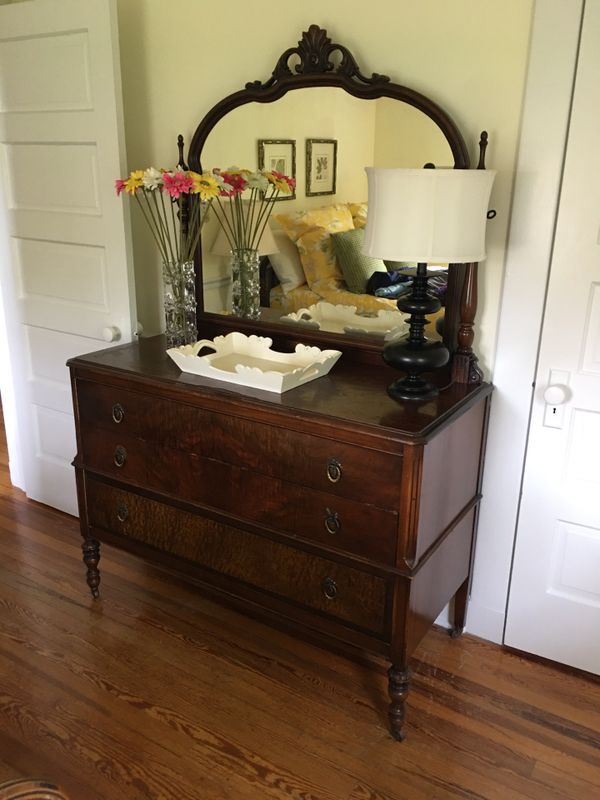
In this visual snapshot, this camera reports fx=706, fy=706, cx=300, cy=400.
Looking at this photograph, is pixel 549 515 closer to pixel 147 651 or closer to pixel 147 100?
pixel 147 651

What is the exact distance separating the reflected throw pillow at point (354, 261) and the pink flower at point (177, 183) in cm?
46

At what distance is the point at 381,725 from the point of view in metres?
2.00

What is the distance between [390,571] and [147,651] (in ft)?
3.09

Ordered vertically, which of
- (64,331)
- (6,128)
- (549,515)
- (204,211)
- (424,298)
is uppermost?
(6,128)

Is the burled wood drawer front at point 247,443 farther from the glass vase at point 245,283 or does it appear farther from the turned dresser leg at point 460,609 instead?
the turned dresser leg at point 460,609

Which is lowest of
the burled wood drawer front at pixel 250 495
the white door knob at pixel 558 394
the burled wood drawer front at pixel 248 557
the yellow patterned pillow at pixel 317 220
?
the burled wood drawer front at pixel 248 557

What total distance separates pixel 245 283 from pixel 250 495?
0.79m

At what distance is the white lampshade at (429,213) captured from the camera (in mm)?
1680

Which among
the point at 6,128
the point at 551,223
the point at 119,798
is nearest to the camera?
the point at 119,798

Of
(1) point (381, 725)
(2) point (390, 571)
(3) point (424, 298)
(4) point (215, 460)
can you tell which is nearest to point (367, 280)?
(3) point (424, 298)

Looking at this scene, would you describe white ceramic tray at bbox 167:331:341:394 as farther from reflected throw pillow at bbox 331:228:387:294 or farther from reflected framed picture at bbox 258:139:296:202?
reflected framed picture at bbox 258:139:296:202

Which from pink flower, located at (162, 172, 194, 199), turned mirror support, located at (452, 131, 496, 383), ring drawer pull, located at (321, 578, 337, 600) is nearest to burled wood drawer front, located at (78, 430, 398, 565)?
ring drawer pull, located at (321, 578, 337, 600)

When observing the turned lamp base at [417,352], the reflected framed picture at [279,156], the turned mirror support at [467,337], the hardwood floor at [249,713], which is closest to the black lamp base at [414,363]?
the turned lamp base at [417,352]

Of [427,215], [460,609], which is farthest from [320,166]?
[460,609]
